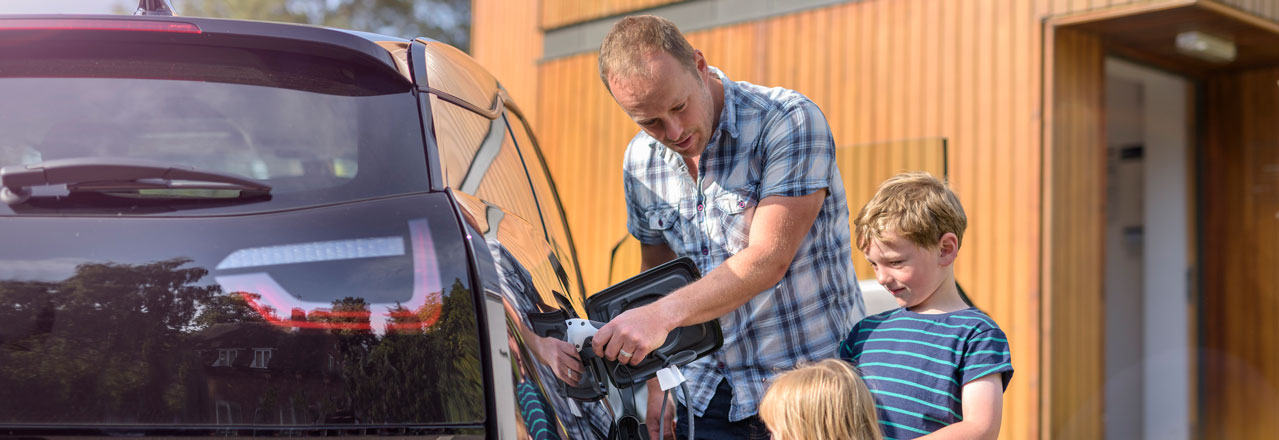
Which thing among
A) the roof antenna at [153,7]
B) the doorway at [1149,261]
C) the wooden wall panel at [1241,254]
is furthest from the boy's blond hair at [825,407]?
the wooden wall panel at [1241,254]

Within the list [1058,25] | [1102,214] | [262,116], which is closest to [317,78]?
[262,116]

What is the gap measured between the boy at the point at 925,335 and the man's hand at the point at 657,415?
16.8 inches

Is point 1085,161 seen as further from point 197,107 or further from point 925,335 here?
point 197,107

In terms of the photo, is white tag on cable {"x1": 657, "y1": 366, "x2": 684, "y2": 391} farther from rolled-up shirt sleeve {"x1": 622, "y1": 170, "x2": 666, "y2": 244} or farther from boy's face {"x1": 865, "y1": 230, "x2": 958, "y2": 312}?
rolled-up shirt sleeve {"x1": 622, "y1": 170, "x2": 666, "y2": 244}

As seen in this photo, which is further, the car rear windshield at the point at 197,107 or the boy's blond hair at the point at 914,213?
the boy's blond hair at the point at 914,213

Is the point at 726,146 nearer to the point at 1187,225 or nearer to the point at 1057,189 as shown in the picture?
the point at 1057,189

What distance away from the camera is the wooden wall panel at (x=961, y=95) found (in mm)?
6461

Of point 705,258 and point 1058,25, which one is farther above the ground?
point 1058,25

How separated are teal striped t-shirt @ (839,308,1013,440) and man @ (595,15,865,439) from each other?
26cm

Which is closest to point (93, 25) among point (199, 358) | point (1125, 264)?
point (199, 358)

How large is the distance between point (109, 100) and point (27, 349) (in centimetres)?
51

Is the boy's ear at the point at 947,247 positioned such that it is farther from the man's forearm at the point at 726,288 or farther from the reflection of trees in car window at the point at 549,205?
the reflection of trees in car window at the point at 549,205

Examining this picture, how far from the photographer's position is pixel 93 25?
5.66ft

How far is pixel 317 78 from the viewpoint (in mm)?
1758
